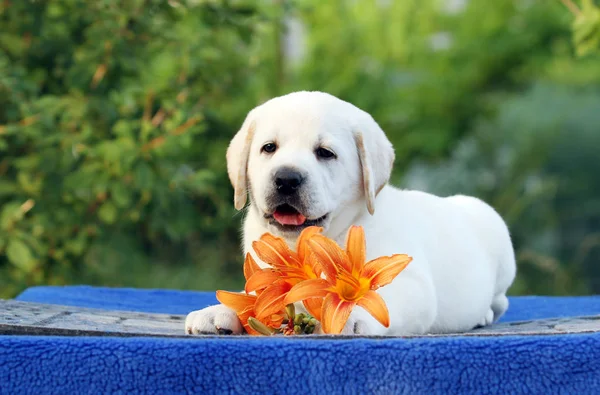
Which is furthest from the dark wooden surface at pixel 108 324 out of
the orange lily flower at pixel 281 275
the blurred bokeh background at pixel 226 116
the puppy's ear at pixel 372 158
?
the blurred bokeh background at pixel 226 116

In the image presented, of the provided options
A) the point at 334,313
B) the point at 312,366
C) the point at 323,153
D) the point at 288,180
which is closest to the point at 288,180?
the point at 288,180

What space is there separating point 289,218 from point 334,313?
547 mm

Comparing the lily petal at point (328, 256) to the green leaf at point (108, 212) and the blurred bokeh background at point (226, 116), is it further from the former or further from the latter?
the green leaf at point (108, 212)

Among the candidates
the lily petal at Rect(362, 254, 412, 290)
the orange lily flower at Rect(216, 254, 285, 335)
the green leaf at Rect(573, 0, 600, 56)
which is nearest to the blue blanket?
→ the lily petal at Rect(362, 254, 412, 290)

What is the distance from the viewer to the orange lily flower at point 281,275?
2.02 meters

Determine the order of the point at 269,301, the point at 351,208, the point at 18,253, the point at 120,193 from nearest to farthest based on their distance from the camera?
the point at 269,301, the point at 351,208, the point at 18,253, the point at 120,193

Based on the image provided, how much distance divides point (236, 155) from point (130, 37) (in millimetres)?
2034

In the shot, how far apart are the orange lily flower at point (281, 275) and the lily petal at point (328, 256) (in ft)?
0.16

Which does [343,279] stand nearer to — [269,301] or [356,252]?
[356,252]

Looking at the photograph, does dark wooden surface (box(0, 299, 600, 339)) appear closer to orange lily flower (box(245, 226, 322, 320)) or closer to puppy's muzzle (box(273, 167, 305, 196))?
orange lily flower (box(245, 226, 322, 320))

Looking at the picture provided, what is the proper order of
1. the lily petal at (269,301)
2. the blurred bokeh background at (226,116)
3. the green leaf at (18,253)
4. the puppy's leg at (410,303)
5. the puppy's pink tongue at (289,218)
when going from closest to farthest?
the lily petal at (269,301) → the puppy's leg at (410,303) → the puppy's pink tongue at (289,218) → the green leaf at (18,253) → the blurred bokeh background at (226,116)

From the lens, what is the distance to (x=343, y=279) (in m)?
1.96

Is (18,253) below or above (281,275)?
below

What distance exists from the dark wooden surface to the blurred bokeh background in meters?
1.36
